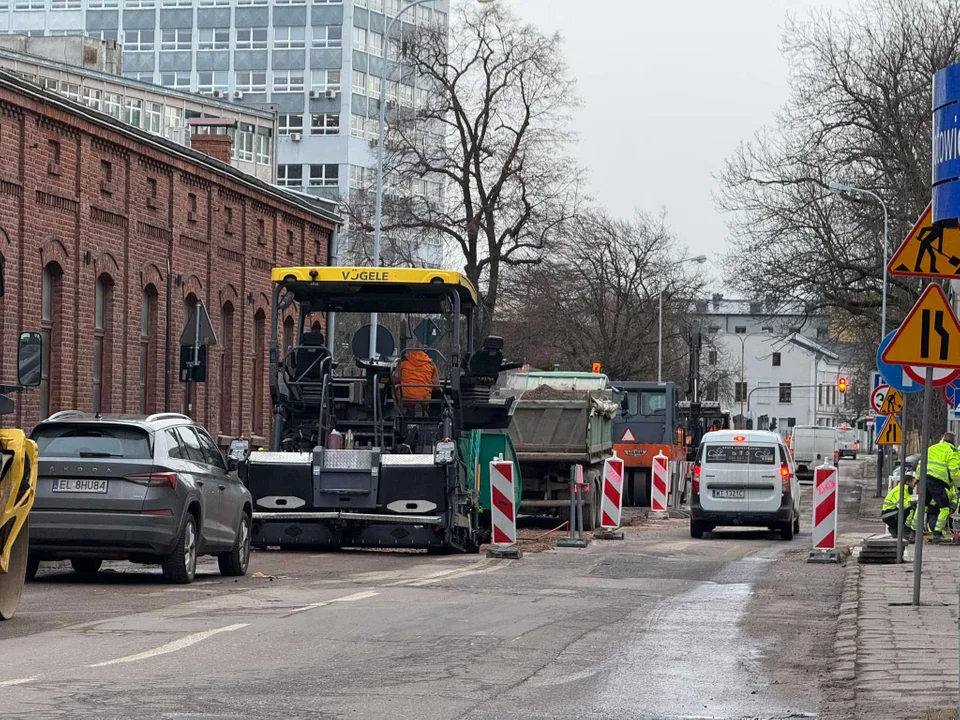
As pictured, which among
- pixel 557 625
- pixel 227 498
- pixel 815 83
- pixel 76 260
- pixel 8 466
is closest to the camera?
pixel 8 466

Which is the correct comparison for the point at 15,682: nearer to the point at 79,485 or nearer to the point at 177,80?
the point at 79,485

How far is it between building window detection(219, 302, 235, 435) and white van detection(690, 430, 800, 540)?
15001 millimetres

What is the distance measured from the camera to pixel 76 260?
30.1 metres

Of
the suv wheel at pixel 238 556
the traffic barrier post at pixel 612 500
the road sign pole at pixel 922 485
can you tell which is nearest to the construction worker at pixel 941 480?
the traffic barrier post at pixel 612 500

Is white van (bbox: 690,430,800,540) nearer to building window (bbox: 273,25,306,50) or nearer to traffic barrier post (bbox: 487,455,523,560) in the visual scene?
traffic barrier post (bbox: 487,455,523,560)

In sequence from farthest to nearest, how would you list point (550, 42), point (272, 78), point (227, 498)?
1. point (272, 78)
2. point (550, 42)
3. point (227, 498)

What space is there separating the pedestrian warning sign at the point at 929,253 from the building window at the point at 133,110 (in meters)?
76.2

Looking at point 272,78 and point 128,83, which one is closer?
point 128,83

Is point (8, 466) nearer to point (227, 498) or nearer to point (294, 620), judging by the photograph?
point (294, 620)

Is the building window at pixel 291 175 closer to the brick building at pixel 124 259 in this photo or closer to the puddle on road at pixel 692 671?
the brick building at pixel 124 259

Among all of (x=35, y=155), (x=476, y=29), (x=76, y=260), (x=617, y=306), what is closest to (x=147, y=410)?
(x=76, y=260)

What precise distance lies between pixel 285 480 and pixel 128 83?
69.2m

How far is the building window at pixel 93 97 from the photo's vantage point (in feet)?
266

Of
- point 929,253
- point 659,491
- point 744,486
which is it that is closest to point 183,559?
point 929,253
